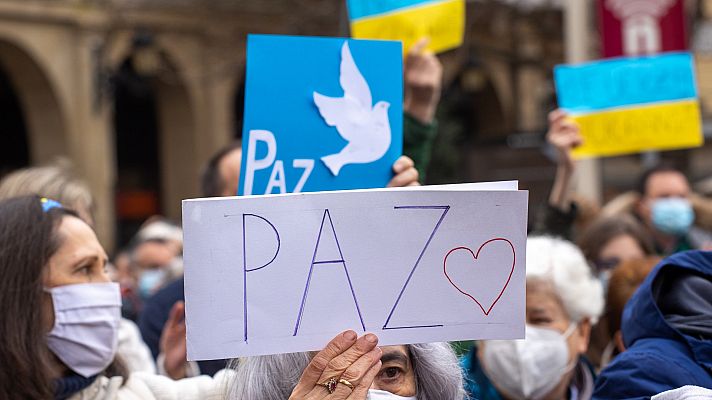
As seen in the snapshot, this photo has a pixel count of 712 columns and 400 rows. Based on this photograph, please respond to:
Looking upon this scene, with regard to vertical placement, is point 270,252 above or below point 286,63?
below

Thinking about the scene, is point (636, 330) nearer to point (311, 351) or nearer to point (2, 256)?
point (311, 351)

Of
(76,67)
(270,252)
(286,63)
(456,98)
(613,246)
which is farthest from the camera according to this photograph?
(456,98)

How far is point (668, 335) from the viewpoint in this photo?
102 inches

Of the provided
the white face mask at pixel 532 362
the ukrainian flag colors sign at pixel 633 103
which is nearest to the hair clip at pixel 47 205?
the white face mask at pixel 532 362

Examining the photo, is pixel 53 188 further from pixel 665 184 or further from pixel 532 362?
pixel 665 184

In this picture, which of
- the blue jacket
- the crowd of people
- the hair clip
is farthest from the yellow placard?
the hair clip

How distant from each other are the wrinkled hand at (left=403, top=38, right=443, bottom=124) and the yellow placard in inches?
71.2

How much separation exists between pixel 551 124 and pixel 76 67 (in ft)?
49.5

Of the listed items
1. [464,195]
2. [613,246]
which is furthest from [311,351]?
[613,246]

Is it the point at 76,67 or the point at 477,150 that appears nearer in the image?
the point at 477,150

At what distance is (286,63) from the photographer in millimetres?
2912

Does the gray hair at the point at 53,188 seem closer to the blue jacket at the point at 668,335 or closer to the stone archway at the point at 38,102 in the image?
the blue jacket at the point at 668,335

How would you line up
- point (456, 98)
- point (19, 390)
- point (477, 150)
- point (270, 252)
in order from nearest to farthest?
point (270, 252) < point (19, 390) < point (477, 150) < point (456, 98)

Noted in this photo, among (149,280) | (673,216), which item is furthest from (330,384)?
(149,280)
